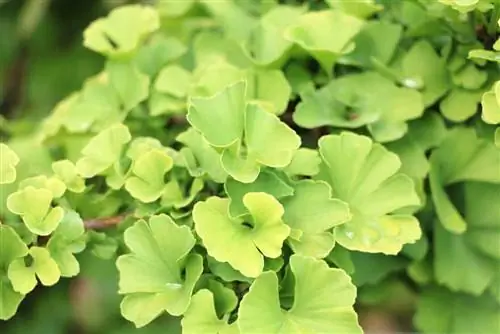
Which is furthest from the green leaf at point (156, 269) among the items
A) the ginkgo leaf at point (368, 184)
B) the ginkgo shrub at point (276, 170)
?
the ginkgo leaf at point (368, 184)

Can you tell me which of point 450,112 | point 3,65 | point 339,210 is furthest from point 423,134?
point 3,65

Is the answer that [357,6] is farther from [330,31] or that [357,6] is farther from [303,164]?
[303,164]

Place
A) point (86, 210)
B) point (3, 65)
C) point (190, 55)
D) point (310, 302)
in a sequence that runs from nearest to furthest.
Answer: point (310, 302), point (86, 210), point (190, 55), point (3, 65)

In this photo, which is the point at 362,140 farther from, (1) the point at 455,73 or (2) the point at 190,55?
(2) the point at 190,55

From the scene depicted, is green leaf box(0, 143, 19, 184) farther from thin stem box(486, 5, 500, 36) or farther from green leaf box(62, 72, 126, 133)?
thin stem box(486, 5, 500, 36)

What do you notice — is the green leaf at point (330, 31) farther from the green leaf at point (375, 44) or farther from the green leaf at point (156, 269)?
the green leaf at point (156, 269)

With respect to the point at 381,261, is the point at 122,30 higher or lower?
higher

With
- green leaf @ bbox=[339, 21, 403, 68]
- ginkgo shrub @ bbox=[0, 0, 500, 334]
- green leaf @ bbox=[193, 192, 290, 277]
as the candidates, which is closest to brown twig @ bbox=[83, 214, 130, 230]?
ginkgo shrub @ bbox=[0, 0, 500, 334]
